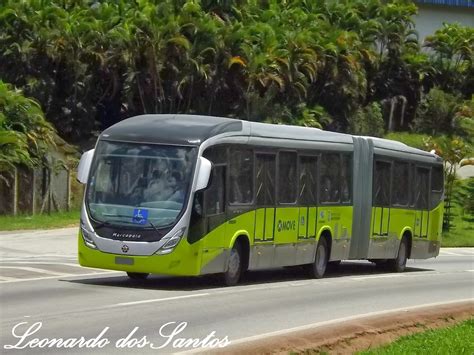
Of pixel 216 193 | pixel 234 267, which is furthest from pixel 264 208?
pixel 216 193

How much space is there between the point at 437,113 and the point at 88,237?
4873 centimetres

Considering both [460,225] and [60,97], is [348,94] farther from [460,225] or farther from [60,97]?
[60,97]

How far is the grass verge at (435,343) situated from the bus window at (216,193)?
19.8 ft

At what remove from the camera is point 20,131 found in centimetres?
4069

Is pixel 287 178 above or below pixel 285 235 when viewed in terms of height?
above

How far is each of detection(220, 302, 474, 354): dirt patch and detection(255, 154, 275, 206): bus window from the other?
5680 mm

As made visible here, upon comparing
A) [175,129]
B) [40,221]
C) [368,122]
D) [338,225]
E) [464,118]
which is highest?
[464,118]

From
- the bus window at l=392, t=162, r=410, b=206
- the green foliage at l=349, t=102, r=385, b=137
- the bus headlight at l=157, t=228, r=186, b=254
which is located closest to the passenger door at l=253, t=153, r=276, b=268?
the bus headlight at l=157, t=228, r=186, b=254

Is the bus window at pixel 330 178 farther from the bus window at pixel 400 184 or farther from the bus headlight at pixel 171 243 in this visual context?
the bus headlight at pixel 171 243

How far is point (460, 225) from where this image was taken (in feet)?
173

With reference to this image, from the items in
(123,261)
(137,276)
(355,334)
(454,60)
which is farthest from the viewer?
(454,60)

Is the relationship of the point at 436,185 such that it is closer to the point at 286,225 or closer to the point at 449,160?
the point at 286,225

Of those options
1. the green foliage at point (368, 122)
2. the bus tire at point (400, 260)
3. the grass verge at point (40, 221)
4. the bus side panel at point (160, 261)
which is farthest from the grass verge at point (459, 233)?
the bus side panel at point (160, 261)

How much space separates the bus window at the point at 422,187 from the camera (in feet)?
101
